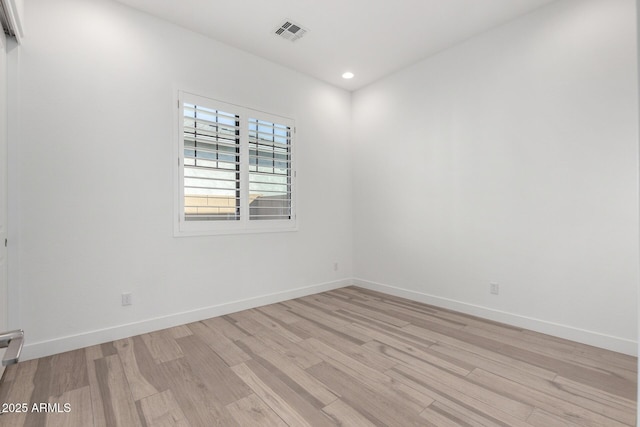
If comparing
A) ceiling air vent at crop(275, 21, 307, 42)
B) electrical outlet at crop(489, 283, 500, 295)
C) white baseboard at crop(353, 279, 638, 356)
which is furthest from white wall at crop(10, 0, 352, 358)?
electrical outlet at crop(489, 283, 500, 295)

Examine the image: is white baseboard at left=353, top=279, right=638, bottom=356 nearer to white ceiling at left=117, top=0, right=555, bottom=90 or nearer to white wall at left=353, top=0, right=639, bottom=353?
white wall at left=353, top=0, right=639, bottom=353

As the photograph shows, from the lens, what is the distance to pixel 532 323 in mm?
2869

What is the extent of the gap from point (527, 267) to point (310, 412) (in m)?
2.45

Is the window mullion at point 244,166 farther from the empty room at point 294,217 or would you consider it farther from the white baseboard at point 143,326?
the white baseboard at point 143,326

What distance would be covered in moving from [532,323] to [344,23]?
3413 mm

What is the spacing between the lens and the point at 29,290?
7.64ft

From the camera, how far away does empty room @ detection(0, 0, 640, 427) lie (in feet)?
6.38

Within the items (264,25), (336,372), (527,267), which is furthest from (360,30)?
(336,372)

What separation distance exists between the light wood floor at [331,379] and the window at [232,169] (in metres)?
1.18

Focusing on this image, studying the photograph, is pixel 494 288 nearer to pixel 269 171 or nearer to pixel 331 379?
pixel 331 379

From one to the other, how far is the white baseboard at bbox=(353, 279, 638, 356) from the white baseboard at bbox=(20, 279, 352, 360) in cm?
149

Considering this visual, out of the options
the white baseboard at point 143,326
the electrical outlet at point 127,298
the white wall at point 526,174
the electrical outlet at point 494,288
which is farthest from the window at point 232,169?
the electrical outlet at point 494,288

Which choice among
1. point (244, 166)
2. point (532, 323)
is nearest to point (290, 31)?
point (244, 166)

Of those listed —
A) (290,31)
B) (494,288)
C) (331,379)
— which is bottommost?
(331,379)
